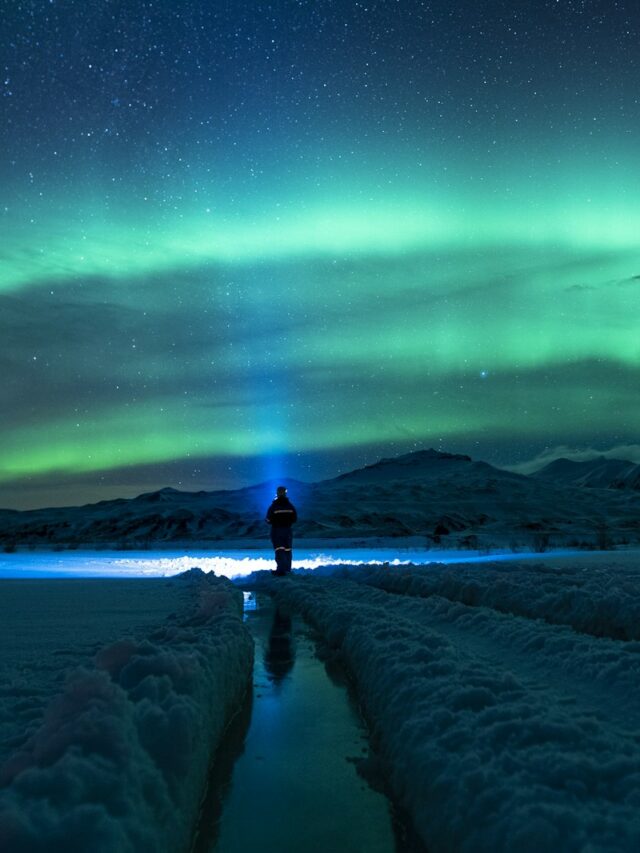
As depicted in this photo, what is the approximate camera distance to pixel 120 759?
281 centimetres

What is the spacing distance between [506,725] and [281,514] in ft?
42.9

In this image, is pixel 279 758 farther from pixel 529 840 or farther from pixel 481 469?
pixel 481 469

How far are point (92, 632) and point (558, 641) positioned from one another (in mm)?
3668

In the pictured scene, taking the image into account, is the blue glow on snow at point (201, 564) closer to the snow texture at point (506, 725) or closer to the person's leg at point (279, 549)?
the person's leg at point (279, 549)

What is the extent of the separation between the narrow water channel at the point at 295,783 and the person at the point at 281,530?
9.58 metres

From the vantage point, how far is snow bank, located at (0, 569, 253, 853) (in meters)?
2.31

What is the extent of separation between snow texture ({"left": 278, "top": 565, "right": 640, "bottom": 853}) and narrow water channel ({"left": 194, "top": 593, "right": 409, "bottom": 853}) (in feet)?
0.56

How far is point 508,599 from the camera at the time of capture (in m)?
8.60

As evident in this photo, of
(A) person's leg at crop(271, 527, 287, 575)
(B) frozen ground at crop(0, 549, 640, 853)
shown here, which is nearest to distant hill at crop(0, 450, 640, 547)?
(A) person's leg at crop(271, 527, 287, 575)

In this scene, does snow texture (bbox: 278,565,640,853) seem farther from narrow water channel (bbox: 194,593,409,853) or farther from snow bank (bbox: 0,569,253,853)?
snow bank (bbox: 0,569,253,853)

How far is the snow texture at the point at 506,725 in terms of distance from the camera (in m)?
2.49

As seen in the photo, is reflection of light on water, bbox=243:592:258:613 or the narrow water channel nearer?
the narrow water channel

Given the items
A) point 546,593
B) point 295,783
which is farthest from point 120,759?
point 546,593

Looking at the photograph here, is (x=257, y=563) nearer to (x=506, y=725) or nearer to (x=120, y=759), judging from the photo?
(x=506, y=725)
